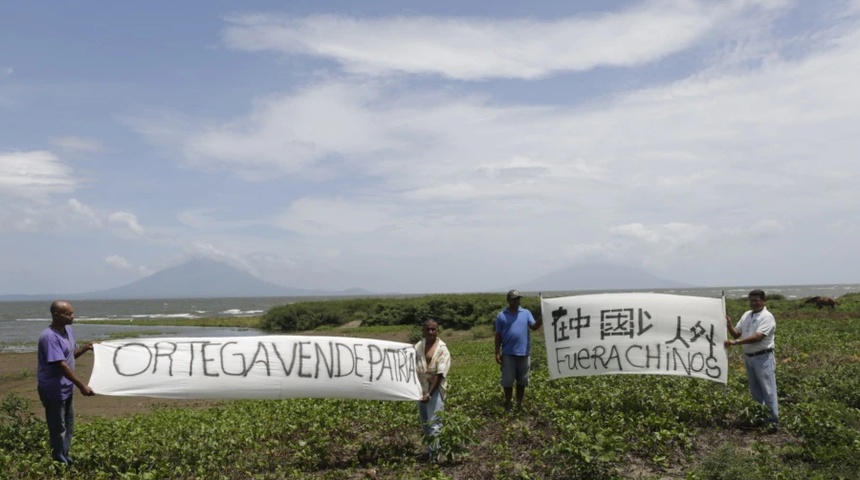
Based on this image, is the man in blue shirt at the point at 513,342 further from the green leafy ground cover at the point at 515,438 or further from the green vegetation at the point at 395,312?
the green vegetation at the point at 395,312

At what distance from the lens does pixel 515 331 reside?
29.8ft

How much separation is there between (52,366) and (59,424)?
2.20ft

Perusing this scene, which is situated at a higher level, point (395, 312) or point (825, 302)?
point (395, 312)

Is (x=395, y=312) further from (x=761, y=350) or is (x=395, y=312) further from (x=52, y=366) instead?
(x=52, y=366)

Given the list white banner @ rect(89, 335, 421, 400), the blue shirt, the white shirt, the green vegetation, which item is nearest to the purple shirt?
white banner @ rect(89, 335, 421, 400)

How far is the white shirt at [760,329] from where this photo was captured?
27.2 feet

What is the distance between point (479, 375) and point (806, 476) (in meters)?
Answer: 8.80

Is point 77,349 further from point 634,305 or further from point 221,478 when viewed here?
point 634,305

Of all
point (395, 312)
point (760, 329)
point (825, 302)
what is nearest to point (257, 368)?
point (760, 329)

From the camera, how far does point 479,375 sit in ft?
48.0

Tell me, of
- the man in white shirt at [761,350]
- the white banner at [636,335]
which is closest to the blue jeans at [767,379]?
the man in white shirt at [761,350]

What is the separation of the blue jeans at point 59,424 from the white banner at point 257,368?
49cm

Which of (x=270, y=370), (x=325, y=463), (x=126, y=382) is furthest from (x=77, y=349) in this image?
(x=325, y=463)

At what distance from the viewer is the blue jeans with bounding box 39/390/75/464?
698 cm
